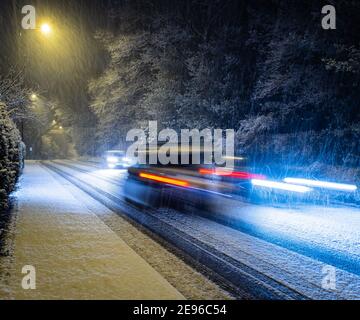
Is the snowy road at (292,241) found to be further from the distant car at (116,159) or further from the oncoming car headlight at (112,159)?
the oncoming car headlight at (112,159)

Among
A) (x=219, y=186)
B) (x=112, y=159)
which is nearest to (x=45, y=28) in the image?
(x=219, y=186)

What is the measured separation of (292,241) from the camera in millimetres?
7992

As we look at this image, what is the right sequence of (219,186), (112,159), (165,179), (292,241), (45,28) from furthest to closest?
(112,159) < (45,28) < (165,179) < (219,186) < (292,241)

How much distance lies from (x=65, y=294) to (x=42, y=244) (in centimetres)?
262

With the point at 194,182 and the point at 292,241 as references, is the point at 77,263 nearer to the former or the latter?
the point at 292,241

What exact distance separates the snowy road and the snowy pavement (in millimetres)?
1802

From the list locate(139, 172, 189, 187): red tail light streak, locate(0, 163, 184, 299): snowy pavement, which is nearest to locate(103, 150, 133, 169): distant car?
locate(139, 172, 189, 187): red tail light streak

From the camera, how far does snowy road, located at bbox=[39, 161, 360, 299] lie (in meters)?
5.77

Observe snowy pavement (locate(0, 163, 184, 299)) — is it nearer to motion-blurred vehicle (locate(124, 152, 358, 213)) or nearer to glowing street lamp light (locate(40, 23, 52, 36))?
motion-blurred vehicle (locate(124, 152, 358, 213))

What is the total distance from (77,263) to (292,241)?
4504 mm

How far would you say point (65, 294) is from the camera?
4.82 m

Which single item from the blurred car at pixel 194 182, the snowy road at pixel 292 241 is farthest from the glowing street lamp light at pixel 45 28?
the snowy road at pixel 292 241

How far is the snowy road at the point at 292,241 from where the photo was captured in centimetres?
577

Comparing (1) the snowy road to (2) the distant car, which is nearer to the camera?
(1) the snowy road
